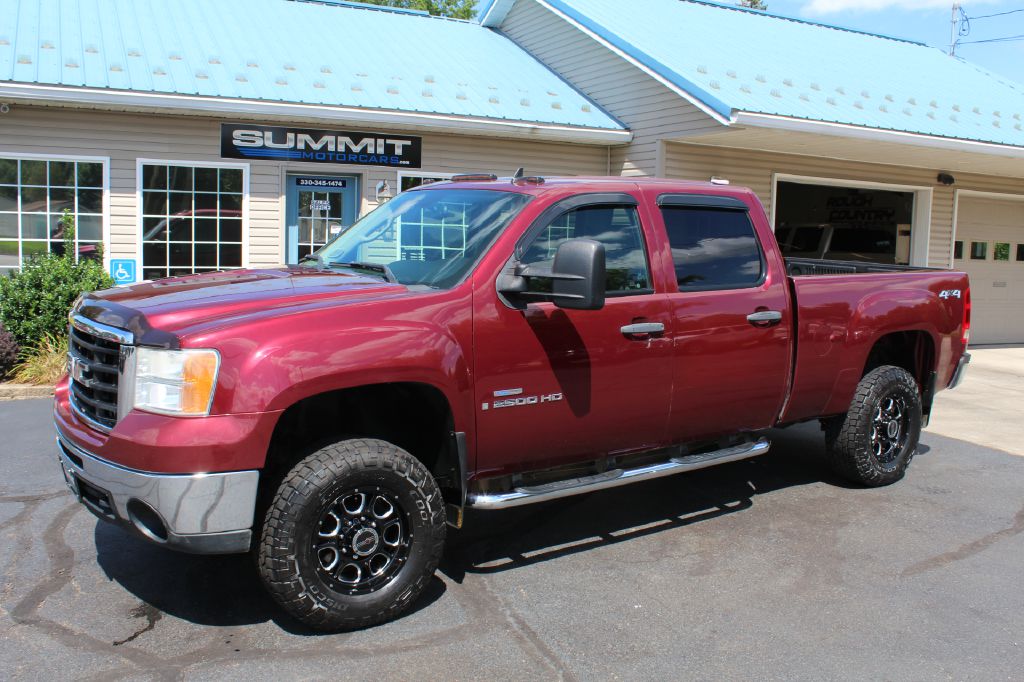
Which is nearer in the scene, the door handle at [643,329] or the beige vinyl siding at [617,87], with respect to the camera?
the door handle at [643,329]

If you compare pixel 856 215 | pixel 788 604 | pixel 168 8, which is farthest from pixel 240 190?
pixel 856 215

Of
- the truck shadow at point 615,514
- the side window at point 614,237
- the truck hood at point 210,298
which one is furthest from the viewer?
the truck shadow at point 615,514

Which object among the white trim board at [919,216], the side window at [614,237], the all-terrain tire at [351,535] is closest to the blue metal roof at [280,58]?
the white trim board at [919,216]

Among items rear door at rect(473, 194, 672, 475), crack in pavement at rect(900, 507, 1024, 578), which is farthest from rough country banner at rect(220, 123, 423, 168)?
crack in pavement at rect(900, 507, 1024, 578)

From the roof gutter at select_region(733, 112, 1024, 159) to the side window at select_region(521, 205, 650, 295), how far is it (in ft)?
20.3

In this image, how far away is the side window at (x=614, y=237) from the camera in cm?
465

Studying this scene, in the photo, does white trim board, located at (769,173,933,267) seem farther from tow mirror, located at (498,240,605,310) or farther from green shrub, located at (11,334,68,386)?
tow mirror, located at (498,240,605,310)

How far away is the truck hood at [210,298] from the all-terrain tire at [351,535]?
0.68 m

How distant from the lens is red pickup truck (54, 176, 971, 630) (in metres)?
3.57

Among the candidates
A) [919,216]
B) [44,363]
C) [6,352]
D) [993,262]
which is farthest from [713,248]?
[993,262]

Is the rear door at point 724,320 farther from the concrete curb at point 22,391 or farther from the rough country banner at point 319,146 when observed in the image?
the rough country banner at point 319,146

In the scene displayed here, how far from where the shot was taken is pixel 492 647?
380 centimetres

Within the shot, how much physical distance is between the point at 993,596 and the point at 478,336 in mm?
2902

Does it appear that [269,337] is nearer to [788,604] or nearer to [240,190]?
[788,604]
